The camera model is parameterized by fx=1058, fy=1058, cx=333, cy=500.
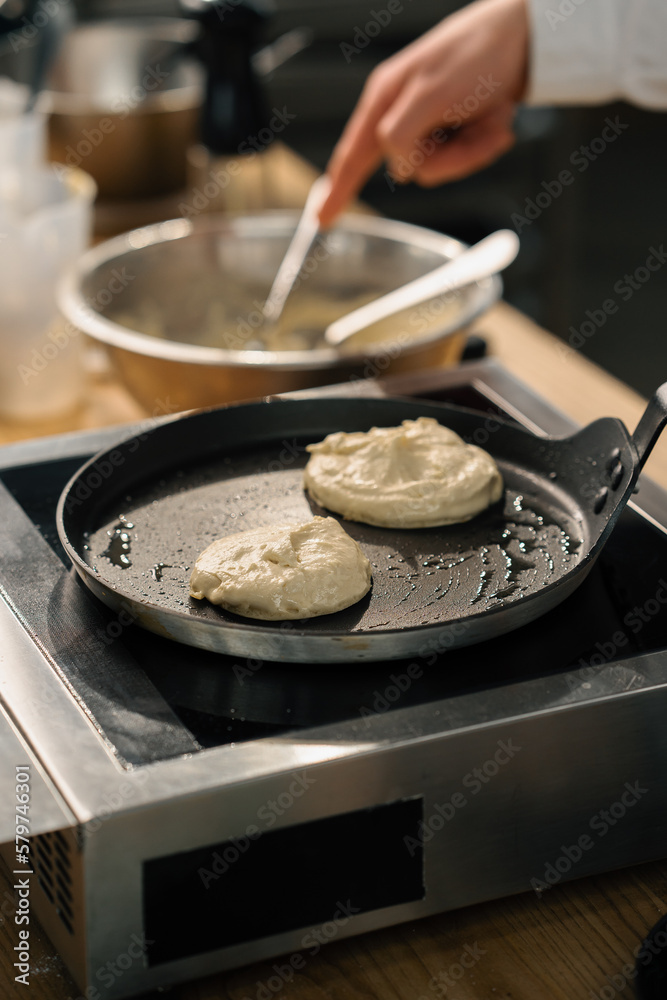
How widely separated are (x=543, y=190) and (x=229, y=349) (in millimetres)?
2774

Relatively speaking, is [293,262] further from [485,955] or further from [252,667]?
[485,955]

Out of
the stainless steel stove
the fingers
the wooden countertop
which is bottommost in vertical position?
the wooden countertop

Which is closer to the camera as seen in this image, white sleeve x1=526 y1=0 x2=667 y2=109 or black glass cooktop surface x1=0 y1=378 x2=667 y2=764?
black glass cooktop surface x1=0 y1=378 x2=667 y2=764

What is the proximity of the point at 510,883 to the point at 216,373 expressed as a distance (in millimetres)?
893

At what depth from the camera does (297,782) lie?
84cm

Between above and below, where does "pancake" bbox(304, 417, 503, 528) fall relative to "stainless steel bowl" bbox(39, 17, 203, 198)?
above

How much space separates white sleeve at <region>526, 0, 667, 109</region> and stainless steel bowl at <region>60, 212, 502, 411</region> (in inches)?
14.0

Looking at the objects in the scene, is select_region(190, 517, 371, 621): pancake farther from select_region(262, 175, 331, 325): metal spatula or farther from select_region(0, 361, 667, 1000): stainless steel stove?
select_region(262, 175, 331, 325): metal spatula

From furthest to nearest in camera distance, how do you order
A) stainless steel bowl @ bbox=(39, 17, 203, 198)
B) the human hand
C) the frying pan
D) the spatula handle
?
stainless steel bowl @ bbox=(39, 17, 203, 198)
the human hand
the spatula handle
the frying pan

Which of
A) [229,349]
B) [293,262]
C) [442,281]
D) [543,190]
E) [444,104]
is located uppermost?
[444,104]

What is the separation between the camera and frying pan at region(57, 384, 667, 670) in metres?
0.97

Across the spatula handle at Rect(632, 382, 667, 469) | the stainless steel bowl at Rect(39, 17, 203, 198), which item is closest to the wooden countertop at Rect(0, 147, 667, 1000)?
the spatula handle at Rect(632, 382, 667, 469)

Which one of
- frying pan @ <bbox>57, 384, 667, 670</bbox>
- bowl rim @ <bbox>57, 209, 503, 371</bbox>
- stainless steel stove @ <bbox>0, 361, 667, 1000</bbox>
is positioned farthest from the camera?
bowl rim @ <bbox>57, 209, 503, 371</bbox>

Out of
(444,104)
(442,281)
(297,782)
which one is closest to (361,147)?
(444,104)
